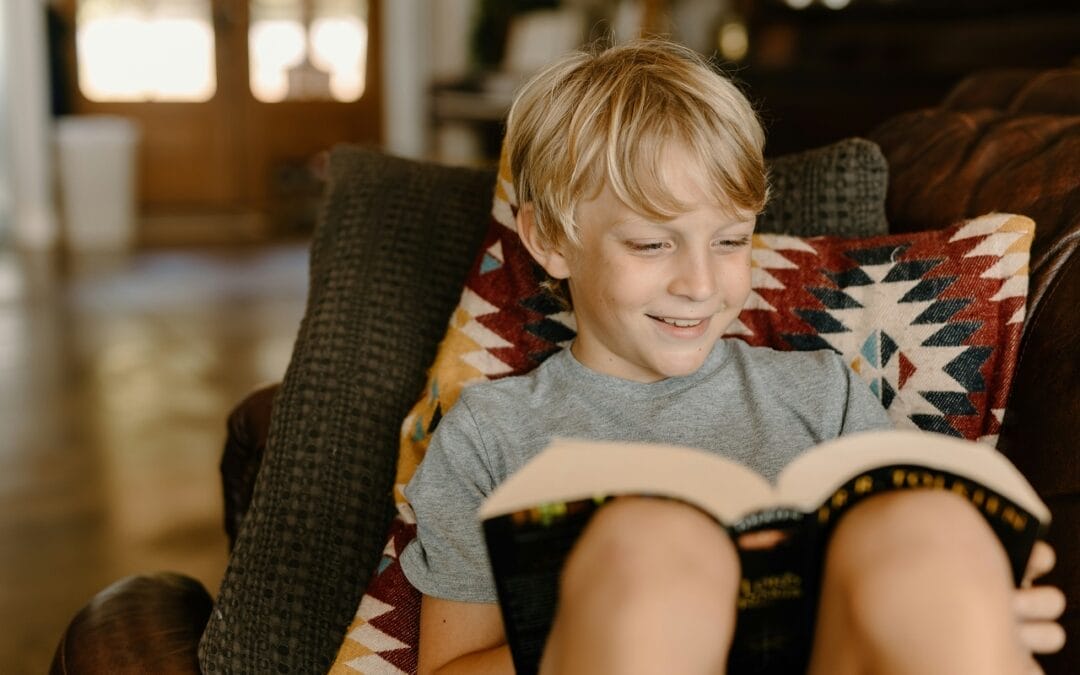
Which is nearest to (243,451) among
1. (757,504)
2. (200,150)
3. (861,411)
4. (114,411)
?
(861,411)

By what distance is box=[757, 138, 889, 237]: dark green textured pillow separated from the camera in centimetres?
140

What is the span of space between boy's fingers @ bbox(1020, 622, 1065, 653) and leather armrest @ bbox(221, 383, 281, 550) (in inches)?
39.3

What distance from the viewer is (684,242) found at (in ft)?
3.53

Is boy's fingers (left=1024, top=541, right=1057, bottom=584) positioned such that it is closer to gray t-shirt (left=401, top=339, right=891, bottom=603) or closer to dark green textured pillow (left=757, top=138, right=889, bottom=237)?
gray t-shirt (left=401, top=339, right=891, bottom=603)

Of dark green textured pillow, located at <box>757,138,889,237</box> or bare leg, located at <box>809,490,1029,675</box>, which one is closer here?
bare leg, located at <box>809,490,1029,675</box>

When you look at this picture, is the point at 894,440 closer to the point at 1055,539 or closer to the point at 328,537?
the point at 1055,539

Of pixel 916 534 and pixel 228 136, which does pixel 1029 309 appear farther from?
pixel 228 136

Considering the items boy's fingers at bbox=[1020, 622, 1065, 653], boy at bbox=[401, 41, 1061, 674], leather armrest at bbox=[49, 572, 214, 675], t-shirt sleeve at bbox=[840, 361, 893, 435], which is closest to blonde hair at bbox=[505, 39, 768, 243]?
boy at bbox=[401, 41, 1061, 674]

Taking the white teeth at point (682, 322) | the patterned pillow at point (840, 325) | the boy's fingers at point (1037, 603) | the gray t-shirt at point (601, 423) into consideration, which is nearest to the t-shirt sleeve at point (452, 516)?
the gray t-shirt at point (601, 423)

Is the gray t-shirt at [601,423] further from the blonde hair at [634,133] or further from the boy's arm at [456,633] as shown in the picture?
the blonde hair at [634,133]

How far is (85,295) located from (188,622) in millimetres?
3790

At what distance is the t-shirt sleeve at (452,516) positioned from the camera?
1.05 metres

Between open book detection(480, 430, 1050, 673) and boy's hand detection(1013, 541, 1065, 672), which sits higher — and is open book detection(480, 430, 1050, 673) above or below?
above

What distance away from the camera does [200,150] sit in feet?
22.8
